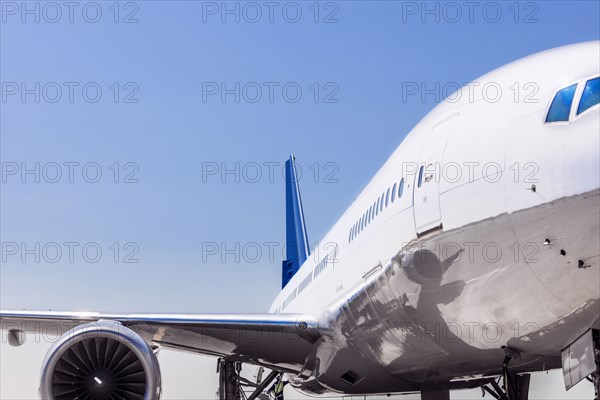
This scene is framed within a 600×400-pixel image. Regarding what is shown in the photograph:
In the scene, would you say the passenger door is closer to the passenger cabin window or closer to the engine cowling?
the passenger cabin window

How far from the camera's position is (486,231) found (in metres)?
6.02

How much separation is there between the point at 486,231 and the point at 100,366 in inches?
200

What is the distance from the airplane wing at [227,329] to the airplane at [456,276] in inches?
1.0

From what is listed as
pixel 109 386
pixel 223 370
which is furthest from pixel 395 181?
pixel 223 370

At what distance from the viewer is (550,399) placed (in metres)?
14.8

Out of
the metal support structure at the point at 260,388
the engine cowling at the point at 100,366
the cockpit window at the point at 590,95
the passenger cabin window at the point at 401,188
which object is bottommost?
the engine cowling at the point at 100,366

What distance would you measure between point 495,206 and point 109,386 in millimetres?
5207

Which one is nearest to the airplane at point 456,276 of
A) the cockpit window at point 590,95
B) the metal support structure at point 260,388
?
the cockpit window at point 590,95

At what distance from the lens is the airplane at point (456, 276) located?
5.50 meters

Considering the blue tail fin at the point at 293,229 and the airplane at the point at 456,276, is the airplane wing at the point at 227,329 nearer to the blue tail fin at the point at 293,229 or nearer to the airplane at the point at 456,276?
the airplane at the point at 456,276

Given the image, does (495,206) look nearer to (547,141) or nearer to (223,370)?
(547,141)

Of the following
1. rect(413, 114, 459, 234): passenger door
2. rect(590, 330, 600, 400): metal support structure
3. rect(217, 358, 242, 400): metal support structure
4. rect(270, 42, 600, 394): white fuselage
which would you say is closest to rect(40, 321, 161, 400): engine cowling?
rect(270, 42, 600, 394): white fuselage

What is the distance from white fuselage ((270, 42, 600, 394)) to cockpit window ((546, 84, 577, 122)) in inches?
2.5

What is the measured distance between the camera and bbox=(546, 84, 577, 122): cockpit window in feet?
18.3
